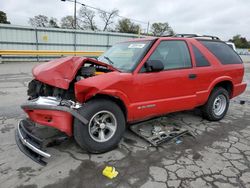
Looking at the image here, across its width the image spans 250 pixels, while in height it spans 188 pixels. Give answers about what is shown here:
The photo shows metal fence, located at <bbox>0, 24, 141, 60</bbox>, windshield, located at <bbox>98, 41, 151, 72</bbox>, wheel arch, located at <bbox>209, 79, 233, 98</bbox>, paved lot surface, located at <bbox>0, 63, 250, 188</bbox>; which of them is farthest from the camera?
metal fence, located at <bbox>0, 24, 141, 60</bbox>

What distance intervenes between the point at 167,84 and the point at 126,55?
36.5 inches

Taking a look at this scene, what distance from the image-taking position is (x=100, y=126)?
10.5ft

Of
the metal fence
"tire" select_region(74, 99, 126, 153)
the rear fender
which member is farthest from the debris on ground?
the metal fence

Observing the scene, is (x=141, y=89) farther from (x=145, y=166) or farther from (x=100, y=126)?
(x=145, y=166)

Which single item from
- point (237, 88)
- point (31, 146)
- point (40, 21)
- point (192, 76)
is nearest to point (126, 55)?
point (192, 76)

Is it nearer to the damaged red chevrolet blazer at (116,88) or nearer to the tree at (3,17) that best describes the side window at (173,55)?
the damaged red chevrolet blazer at (116,88)

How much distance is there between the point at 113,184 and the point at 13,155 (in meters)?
1.66

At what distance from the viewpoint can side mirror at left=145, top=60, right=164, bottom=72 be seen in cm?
340

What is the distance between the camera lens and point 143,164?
9.84 ft

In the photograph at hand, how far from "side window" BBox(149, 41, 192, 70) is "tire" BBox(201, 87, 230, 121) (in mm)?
1133

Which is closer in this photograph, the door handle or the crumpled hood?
the crumpled hood

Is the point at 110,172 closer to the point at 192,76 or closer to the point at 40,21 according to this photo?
the point at 192,76

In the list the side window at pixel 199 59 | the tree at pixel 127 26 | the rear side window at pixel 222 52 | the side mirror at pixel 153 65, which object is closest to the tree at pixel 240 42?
the tree at pixel 127 26

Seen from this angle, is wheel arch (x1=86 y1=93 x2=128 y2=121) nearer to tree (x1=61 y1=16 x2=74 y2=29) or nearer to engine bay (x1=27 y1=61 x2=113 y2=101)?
engine bay (x1=27 y1=61 x2=113 y2=101)
